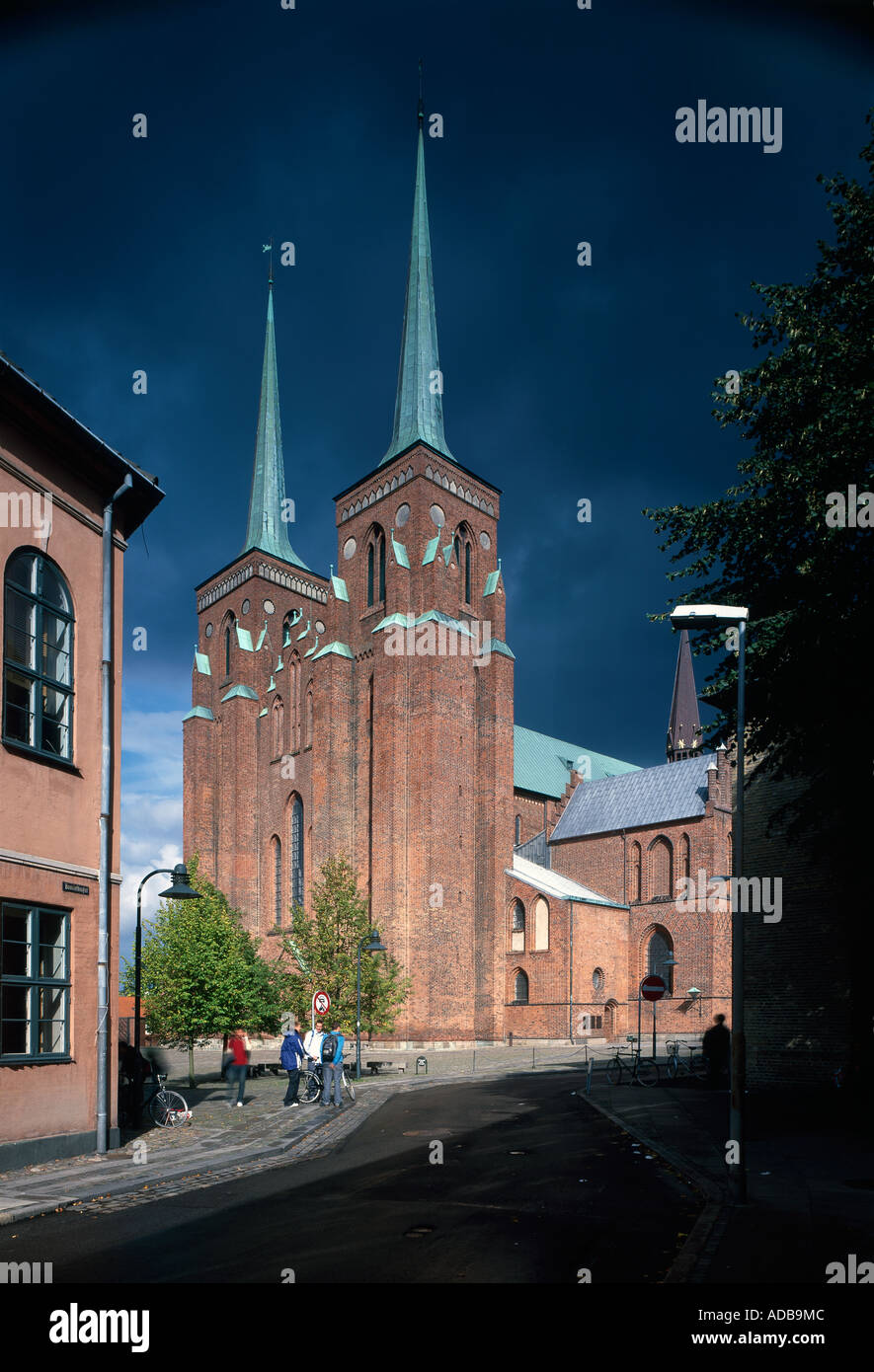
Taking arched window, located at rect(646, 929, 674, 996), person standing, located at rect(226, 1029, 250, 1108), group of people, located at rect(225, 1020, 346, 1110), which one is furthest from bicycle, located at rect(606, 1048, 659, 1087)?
arched window, located at rect(646, 929, 674, 996)

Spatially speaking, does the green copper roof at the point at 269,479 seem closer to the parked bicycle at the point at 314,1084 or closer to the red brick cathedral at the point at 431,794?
the red brick cathedral at the point at 431,794

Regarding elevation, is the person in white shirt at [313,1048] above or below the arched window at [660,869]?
below

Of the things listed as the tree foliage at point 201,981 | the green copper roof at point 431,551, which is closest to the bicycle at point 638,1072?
the tree foliage at point 201,981

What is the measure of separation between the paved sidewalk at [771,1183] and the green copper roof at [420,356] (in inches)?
1483

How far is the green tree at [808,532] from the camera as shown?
51.1 ft

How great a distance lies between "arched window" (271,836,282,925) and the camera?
176ft

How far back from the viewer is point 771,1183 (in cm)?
1098

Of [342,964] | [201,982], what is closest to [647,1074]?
[342,964]

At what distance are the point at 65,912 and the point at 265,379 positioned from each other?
190 ft

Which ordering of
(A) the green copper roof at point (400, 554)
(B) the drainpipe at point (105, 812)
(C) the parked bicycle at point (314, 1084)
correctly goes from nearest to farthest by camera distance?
(B) the drainpipe at point (105, 812), (C) the parked bicycle at point (314, 1084), (A) the green copper roof at point (400, 554)

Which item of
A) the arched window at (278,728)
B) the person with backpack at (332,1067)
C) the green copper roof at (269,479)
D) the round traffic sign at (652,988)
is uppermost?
the green copper roof at (269,479)

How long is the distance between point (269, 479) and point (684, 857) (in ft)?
111

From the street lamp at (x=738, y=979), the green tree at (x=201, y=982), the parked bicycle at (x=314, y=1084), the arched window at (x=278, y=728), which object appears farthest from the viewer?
the arched window at (x=278, y=728)
